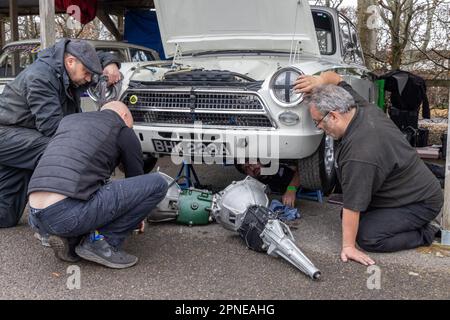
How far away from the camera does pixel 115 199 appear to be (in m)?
2.81

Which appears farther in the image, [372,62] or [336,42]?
[372,62]

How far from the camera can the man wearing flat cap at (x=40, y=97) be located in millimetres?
3326

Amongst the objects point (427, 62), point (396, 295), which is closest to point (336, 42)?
point (396, 295)

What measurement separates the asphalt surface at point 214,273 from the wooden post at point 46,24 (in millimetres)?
2458

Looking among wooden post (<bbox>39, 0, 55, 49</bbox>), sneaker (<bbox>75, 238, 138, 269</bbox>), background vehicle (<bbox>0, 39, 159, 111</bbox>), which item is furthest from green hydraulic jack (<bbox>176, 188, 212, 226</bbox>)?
background vehicle (<bbox>0, 39, 159, 111</bbox>)

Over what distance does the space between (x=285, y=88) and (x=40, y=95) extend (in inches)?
68.4

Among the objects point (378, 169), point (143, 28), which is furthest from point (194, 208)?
point (143, 28)

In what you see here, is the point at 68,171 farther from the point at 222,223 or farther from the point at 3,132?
the point at 222,223

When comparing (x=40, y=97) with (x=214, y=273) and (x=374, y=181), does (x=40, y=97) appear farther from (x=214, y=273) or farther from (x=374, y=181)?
(x=374, y=181)

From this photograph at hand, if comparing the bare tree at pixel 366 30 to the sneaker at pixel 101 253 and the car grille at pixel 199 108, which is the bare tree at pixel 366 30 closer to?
the car grille at pixel 199 108

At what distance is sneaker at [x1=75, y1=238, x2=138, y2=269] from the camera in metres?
2.91

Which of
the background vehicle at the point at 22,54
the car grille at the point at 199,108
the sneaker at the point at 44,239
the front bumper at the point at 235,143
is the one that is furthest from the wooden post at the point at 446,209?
the background vehicle at the point at 22,54

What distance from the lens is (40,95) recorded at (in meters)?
3.32

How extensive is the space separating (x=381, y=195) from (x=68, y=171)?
6.53 ft
